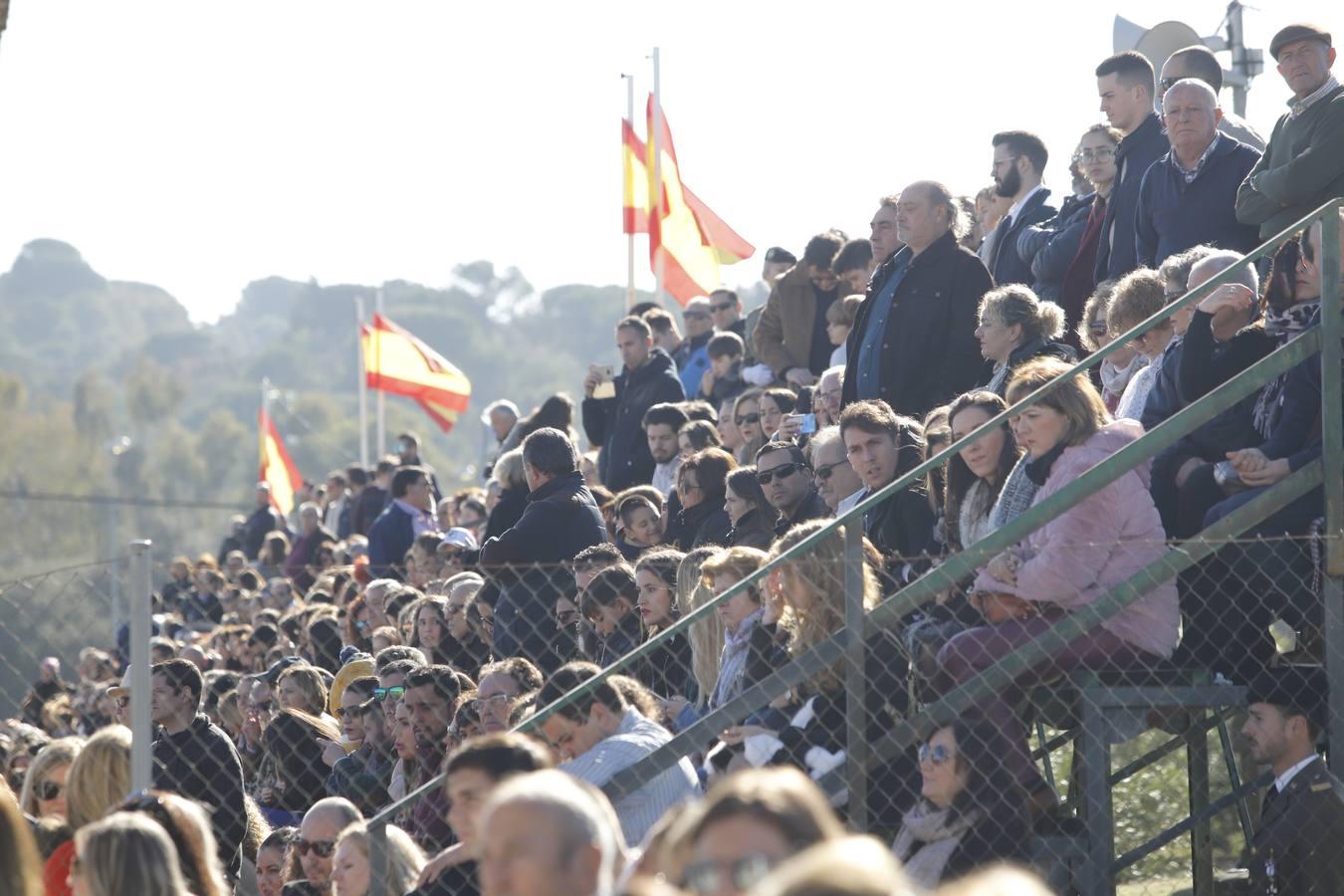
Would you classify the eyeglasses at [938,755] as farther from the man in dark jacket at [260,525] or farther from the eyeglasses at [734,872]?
the man in dark jacket at [260,525]

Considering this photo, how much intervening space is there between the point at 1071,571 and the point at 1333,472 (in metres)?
0.98

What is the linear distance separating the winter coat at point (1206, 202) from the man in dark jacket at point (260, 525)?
14694 millimetres

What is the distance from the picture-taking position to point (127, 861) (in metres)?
5.23

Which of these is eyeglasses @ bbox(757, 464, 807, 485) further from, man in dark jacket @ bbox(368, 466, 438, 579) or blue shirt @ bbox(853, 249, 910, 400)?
man in dark jacket @ bbox(368, 466, 438, 579)

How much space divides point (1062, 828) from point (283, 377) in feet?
413

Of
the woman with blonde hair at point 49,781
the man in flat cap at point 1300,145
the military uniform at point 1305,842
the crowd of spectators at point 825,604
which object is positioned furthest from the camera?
the woman with blonde hair at point 49,781

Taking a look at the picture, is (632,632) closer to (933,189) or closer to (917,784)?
(917,784)

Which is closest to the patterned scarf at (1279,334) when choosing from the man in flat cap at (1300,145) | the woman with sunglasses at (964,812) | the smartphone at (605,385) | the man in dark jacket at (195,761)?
the man in flat cap at (1300,145)

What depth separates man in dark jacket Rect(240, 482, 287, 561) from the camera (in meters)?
21.9

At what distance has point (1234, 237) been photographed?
8.67m

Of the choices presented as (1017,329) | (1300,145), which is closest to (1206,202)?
(1300,145)

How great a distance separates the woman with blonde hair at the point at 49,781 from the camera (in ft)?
26.2

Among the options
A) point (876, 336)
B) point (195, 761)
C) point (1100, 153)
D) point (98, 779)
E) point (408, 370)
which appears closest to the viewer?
point (98, 779)

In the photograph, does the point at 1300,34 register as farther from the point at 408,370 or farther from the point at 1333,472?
the point at 408,370
